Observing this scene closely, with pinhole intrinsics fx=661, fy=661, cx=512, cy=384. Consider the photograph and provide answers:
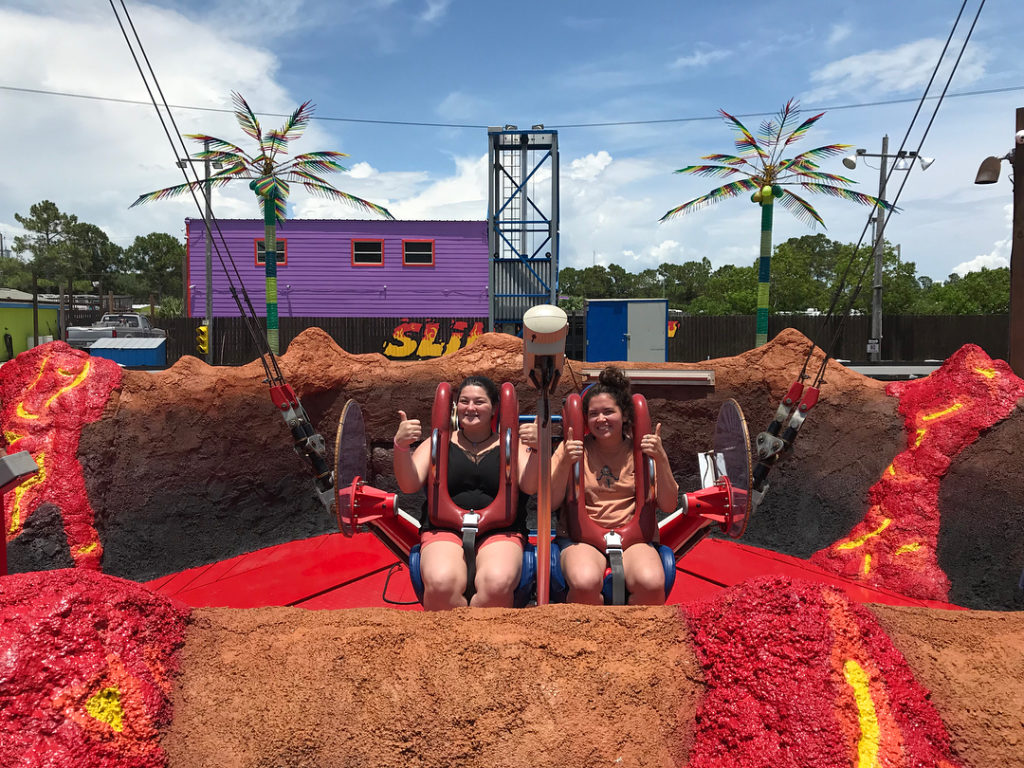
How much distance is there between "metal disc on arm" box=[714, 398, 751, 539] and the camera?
9.00ft

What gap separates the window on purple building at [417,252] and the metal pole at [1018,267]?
13.2 metres

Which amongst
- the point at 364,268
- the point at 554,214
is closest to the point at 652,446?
the point at 554,214

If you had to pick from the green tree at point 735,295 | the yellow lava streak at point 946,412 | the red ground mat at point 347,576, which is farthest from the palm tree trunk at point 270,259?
the green tree at point 735,295

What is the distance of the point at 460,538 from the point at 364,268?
1475 cm

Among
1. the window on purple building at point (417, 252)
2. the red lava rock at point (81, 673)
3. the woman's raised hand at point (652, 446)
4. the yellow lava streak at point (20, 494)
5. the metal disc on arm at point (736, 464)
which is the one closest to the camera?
the red lava rock at point (81, 673)

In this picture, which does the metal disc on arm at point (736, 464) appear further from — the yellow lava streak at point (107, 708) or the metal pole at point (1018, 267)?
the metal pole at point (1018, 267)

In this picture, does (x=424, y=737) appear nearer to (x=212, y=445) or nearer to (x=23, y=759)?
(x=23, y=759)

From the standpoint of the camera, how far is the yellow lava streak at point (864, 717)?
3.80ft

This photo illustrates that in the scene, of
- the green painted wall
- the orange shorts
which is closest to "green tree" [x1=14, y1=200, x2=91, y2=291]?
the green painted wall

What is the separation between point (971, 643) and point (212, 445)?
4.77 meters

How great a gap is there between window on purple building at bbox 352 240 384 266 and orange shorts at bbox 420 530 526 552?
48.1 feet

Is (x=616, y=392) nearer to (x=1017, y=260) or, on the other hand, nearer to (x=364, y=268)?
(x=1017, y=260)

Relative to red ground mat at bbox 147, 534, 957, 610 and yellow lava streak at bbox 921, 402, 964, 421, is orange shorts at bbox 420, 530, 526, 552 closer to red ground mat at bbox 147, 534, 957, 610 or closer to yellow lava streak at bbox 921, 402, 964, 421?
red ground mat at bbox 147, 534, 957, 610

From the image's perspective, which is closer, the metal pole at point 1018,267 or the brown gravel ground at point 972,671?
the brown gravel ground at point 972,671
